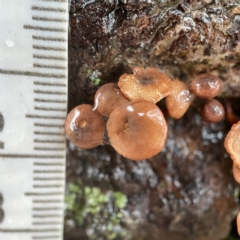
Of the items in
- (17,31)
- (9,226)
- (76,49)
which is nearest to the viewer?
(17,31)

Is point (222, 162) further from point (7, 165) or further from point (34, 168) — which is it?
point (7, 165)

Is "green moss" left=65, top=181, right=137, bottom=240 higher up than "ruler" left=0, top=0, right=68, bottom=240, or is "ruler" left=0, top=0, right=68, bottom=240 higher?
"ruler" left=0, top=0, right=68, bottom=240

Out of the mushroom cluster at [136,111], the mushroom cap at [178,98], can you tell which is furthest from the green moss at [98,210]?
the mushroom cap at [178,98]

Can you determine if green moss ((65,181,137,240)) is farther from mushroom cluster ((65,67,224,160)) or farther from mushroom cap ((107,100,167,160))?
mushroom cap ((107,100,167,160))

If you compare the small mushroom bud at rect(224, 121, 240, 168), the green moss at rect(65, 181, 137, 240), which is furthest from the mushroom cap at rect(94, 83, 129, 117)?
the green moss at rect(65, 181, 137, 240)

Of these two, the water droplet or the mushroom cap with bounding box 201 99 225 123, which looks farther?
the mushroom cap with bounding box 201 99 225 123

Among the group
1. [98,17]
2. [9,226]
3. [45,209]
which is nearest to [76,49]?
[98,17]
